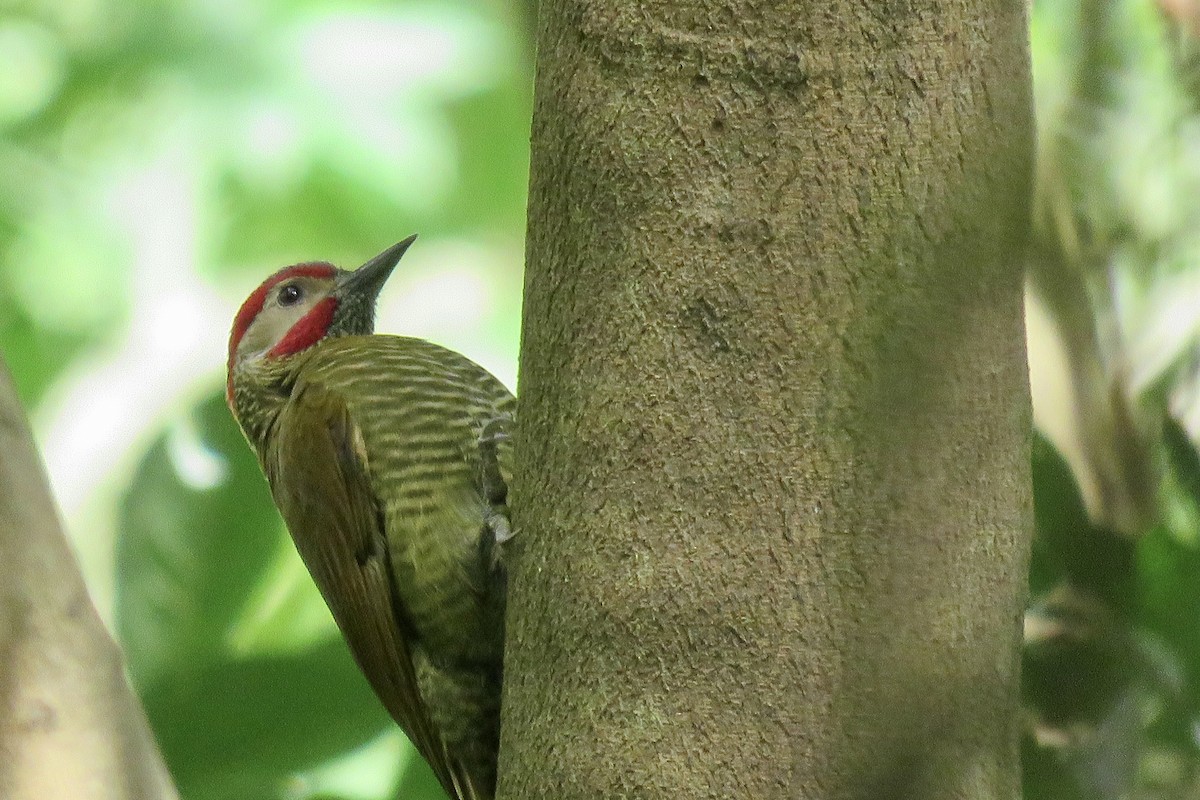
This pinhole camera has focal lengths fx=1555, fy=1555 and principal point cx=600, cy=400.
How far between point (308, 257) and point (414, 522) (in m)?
3.07

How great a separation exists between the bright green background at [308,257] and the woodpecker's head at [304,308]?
0.18 m

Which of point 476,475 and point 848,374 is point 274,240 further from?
point 848,374

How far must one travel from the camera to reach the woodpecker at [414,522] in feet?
8.06

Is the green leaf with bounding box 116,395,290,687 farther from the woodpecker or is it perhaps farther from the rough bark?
the rough bark

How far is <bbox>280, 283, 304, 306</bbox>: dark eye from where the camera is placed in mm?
3461

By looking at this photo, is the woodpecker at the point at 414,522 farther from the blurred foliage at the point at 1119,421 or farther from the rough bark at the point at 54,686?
the blurred foliage at the point at 1119,421

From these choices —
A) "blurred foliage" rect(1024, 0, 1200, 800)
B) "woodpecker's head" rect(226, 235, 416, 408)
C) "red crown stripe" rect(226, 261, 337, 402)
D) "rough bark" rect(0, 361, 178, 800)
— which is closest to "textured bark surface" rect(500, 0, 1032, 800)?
"blurred foliage" rect(1024, 0, 1200, 800)

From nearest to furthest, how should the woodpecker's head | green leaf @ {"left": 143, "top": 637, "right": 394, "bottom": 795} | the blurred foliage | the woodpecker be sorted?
the blurred foliage < green leaf @ {"left": 143, "top": 637, "right": 394, "bottom": 795} < the woodpecker < the woodpecker's head

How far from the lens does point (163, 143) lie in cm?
560

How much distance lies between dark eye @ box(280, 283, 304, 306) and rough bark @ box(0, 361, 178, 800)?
1.48 metres

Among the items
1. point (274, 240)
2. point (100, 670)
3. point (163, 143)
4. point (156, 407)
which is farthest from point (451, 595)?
point (163, 143)

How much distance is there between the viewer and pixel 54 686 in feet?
6.37

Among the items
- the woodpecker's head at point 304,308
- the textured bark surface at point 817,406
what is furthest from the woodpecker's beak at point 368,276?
the textured bark surface at point 817,406

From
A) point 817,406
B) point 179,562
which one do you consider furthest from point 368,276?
point 817,406
